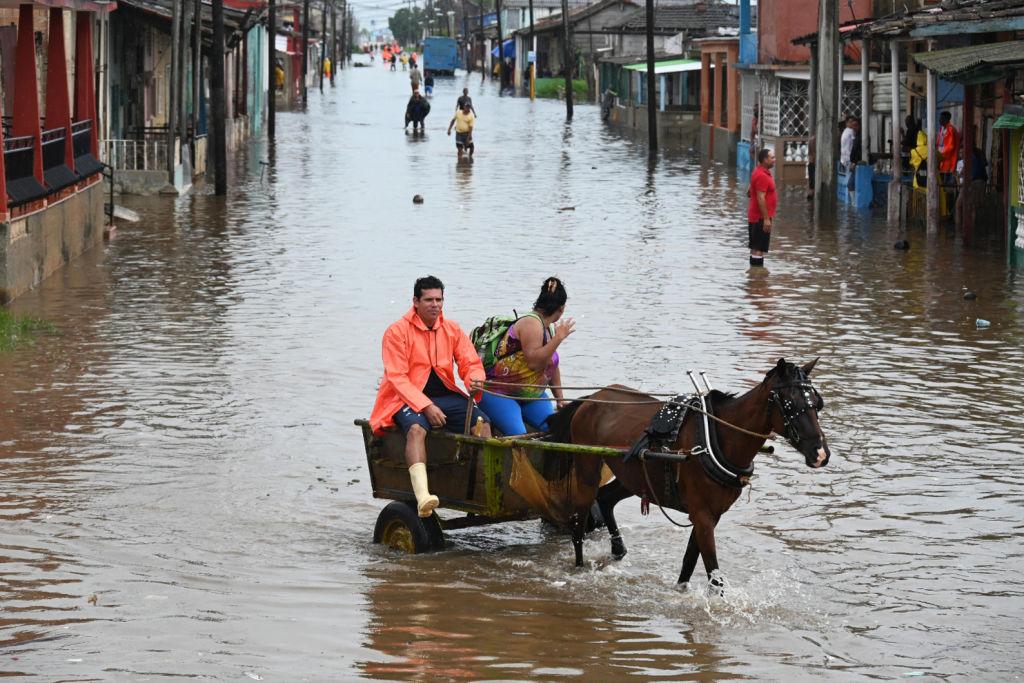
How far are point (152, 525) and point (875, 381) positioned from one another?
646 centimetres

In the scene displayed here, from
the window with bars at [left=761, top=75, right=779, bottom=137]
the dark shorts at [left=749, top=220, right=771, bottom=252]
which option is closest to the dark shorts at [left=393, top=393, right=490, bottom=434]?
the dark shorts at [left=749, top=220, right=771, bottom=252]

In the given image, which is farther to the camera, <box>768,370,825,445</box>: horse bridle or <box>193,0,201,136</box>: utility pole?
<box>193,0,201,136</box>: utility pole

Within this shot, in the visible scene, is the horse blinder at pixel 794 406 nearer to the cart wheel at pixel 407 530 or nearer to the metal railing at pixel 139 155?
the cart wheel at pixel 407 530

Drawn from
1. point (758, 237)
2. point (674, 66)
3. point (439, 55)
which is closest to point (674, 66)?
point (674, 66)

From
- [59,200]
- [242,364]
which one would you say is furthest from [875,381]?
[59,200]

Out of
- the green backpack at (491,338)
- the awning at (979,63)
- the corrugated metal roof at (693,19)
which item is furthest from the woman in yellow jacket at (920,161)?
the corrugated metal roof at (693,19)

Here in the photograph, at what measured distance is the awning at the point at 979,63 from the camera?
762 inches

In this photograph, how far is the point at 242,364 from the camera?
46.0ft

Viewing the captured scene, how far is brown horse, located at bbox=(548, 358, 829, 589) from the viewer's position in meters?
7.23

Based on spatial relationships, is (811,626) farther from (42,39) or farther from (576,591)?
(42,39)

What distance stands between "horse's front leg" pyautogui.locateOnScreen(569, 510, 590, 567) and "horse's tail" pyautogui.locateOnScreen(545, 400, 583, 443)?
0.38m

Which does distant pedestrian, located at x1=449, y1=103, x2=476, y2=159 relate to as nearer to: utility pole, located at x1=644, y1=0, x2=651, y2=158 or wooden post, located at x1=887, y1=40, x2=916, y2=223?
utility pole, located at x1=644, y1=0, x2=651, y2=158

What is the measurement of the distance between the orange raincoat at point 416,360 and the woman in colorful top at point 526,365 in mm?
173

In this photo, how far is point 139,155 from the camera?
29656 mm
